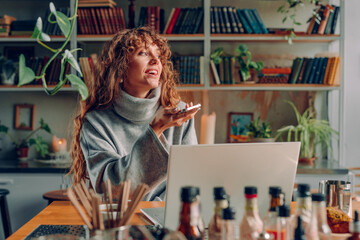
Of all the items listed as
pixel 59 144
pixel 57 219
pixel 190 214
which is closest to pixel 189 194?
pixel 190 214

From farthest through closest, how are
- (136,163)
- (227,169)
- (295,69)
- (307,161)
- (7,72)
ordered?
1. (7,72)
2. (295,69)
3. (307,161)
4. (136,163)
5. (227,169)

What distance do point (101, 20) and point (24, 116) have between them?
1.11m

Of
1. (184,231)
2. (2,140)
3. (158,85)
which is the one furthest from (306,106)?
(184,231)

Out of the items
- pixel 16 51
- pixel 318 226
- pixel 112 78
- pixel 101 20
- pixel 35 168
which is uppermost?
pixel 101 20

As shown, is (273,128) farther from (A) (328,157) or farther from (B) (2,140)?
(B) (2,140)

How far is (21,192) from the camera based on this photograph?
327cm

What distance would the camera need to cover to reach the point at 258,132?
3480 millimetres

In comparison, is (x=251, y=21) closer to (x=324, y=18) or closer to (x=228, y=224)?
(x=324, y=18)

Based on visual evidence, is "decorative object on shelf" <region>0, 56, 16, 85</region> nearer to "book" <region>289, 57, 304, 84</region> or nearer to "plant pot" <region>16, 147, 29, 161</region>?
"plant pot" <region>16, 147, 29, 161</region>

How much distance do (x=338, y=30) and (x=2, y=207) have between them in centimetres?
292

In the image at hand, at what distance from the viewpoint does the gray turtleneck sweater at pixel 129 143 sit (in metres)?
1.55

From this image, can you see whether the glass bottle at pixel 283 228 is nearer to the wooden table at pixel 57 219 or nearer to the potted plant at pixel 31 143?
the wooden table at pixel 57 219

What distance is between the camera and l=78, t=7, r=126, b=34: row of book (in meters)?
3.48

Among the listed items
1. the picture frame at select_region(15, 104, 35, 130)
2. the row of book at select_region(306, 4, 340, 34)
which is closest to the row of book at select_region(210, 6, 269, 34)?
the row of book at select_region(306, 4, 340, 34)
